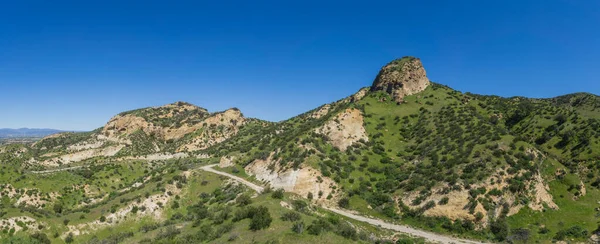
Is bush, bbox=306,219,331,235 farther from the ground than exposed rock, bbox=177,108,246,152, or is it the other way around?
exposed rock, bbox=177,108,246,152

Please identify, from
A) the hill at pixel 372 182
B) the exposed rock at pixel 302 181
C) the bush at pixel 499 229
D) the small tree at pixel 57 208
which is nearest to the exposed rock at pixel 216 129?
the hill at pixel 372 182

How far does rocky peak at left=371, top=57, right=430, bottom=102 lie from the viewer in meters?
104

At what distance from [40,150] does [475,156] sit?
148840 millimetres

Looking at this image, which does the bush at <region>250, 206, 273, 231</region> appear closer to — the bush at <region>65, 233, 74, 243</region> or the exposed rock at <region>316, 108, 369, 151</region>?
the bush at <region>65, 233, 74, 243</region>

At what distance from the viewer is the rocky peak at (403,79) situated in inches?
4080

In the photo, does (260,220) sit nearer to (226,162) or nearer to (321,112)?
(226,162)

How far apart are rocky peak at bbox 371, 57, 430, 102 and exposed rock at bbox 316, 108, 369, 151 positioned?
26009 millimetres

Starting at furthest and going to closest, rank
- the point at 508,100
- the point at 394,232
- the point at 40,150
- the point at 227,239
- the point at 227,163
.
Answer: the point at 40,150, the point at 508,100, the point at 227,163, the point at 394,232, the point at 227,239

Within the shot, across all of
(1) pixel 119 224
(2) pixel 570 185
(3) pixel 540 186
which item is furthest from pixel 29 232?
(2) pixel 570 185

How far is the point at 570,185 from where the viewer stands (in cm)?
5494

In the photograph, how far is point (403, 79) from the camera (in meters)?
105

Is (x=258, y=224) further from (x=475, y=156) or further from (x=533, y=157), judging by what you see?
(x=533, y=157)

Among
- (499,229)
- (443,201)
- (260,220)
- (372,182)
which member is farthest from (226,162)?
(499,229)

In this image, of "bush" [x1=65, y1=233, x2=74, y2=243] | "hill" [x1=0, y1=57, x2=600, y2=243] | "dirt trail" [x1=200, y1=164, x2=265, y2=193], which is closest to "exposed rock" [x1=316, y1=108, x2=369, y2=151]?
"hill" [x1=0, y1=57, x2=600, y2=243]
